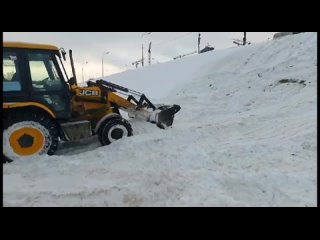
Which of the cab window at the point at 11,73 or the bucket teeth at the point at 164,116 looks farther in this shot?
the bucket teeth at the point at 164,116

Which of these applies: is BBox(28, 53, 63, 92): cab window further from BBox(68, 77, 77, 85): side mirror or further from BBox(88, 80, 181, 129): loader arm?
BBox(88, 80, 181, 129): loader arm

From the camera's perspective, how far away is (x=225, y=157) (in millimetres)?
7219

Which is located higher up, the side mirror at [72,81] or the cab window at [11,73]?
the cab window at [11,73]

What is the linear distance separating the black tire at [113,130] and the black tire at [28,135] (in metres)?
1.15

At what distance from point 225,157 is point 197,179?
1.38 m

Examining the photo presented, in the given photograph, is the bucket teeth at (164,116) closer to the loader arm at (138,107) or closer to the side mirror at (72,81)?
the loader arm at (138,107)

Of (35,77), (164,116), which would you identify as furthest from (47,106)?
(164,116)

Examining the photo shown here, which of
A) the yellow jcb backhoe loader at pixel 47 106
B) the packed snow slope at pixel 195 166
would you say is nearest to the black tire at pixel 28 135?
the yellow jcb backhoe loader at pixel 47 106

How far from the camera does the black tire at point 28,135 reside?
755 cm

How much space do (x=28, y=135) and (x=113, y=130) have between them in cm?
192

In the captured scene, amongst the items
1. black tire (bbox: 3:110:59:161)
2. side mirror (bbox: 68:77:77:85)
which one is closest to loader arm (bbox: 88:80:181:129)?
side mirror (bbox: 68:77:77:85)

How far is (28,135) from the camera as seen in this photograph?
25.3 ft

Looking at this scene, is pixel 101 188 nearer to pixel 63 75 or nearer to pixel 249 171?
pixel 249 171
